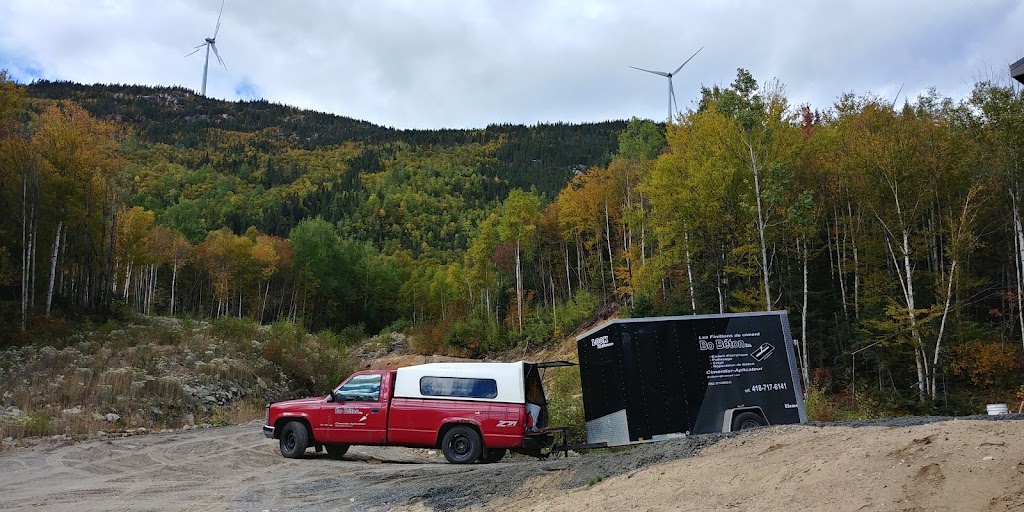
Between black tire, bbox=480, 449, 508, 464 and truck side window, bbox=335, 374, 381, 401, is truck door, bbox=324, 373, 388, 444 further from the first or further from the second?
black tire, bbox=480, 449, 508, 464

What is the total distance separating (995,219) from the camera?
30953mm

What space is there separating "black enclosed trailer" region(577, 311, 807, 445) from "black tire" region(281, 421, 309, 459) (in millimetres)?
6361

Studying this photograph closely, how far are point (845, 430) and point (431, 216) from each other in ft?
415

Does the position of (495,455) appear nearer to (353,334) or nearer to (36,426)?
(36,426)

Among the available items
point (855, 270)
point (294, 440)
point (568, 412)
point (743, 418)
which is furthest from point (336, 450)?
point (855, 270)

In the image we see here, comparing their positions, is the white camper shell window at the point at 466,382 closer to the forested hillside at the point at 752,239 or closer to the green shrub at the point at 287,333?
the forested hillside at the point at 752,239

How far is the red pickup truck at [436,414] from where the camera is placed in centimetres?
1327

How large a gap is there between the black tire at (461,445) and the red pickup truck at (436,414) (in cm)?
2

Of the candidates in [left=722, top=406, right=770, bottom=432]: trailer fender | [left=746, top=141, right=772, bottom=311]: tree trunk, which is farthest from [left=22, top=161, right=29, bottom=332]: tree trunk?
Answer: [left=746, top=141, right=772, bottom=311]: tree trunk

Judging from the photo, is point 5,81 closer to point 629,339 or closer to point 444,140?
point 629,339

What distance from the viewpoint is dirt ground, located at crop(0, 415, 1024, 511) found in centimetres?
575

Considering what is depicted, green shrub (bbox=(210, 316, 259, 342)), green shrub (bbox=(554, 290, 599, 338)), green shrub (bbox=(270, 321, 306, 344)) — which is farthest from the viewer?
green shrub (bbox=(554, 290, 599, 338))

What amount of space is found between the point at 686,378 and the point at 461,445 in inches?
186

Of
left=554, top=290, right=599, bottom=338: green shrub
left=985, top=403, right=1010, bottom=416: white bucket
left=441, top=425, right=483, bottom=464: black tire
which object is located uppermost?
left=554, top=290, right=599, bottom=338: green shrub
